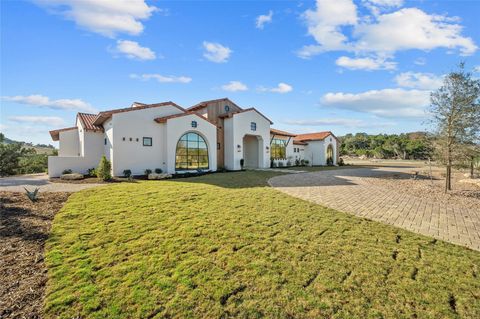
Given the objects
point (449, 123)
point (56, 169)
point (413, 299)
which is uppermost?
point (449, 123)

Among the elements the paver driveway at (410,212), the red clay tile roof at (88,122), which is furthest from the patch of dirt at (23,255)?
the red clay tile roof at (88,122)

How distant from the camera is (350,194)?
1091 cm

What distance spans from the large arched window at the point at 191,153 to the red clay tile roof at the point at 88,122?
680cm

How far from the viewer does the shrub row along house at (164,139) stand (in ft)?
55.9

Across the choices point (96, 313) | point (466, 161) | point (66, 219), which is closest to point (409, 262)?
point (96, 313)

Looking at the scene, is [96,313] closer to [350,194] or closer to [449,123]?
[350,194]

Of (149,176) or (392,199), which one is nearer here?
(392,199)

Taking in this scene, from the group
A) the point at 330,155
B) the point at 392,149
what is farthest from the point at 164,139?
the point at 392,149

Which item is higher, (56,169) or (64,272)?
(56,169)

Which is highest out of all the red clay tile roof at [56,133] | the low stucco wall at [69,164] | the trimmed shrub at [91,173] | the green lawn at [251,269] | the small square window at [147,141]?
the red clay tile roof at [56,133]

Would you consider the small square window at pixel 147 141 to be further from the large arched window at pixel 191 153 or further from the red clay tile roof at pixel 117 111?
the red clay tile roof at pixel 117 111

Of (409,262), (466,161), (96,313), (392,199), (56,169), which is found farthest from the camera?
(56,169)

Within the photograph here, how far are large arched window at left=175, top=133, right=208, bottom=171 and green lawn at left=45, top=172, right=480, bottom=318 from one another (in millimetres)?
12433

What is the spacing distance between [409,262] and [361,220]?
2424 mm
